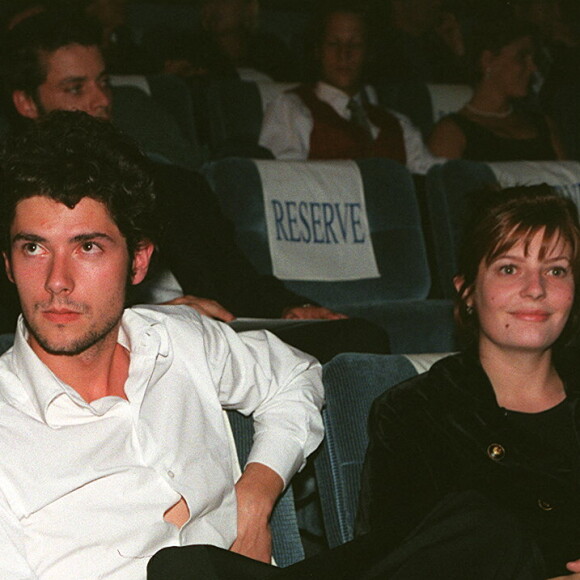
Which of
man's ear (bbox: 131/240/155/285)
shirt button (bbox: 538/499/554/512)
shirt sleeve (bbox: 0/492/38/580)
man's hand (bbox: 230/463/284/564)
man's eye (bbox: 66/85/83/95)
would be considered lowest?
shirt button (bbox: 538/499/554/512)

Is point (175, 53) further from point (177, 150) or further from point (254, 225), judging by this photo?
point (254, 225)

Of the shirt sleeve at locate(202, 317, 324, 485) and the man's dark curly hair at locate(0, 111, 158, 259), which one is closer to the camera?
the man's dark curly hair at locate(0, 111, 158, 259)

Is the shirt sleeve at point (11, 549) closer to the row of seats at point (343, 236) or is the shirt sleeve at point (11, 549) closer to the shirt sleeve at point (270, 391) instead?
the shirt sleeve at point (270, 391)

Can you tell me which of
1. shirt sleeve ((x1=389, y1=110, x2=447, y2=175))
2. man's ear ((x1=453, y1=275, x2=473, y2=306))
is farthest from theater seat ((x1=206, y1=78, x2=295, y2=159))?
man's ear ((x1=453, y1=275, x2=473, y2=306))

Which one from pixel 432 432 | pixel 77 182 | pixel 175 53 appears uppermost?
pixel 175 53

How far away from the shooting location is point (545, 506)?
1.63m

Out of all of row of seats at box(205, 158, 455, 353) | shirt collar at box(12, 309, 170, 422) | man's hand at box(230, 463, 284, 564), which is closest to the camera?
shirt collar at box(12, 309, 170, 422)

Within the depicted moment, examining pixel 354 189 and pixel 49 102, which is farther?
pixel 354 189

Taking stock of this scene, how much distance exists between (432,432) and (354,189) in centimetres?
150

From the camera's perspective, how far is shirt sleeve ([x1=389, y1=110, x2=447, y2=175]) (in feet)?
12.2

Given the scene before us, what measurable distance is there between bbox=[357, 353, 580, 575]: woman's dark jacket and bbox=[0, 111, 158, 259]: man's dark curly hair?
0.54 meters

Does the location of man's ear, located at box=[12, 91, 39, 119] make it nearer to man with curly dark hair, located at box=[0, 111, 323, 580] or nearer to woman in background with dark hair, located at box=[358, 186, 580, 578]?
man with curly dark hair, located at box=[0, 111, 323, 580]

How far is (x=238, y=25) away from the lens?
14.7 feet

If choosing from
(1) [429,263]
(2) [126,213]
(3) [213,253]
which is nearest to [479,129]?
(1) [429,263]
